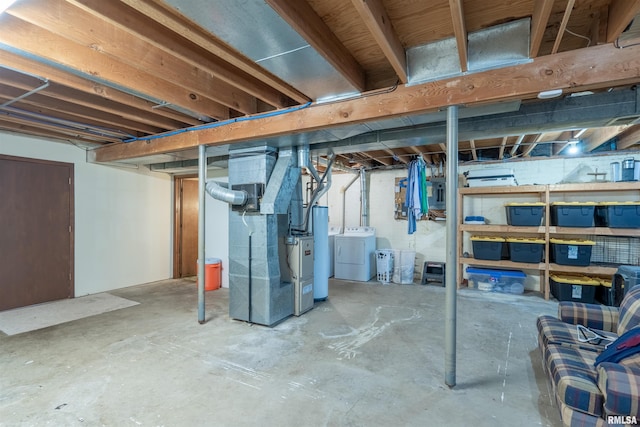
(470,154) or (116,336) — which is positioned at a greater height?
(470,154)

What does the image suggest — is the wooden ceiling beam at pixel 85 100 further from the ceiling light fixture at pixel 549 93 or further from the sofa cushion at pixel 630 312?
the sofa cushion at pixel 630 312

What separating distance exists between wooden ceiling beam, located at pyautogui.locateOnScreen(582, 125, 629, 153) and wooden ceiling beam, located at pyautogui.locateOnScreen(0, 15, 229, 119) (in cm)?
468

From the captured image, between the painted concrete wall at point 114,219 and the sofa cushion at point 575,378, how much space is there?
5795mm

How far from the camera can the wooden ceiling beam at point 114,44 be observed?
1724 millimetres

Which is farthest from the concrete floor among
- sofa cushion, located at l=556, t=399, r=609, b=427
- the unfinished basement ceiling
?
the unfinished basement ceiling

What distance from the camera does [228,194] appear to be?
11.3 ft

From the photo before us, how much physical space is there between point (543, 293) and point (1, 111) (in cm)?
746

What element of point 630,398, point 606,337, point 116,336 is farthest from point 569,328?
point 116,336

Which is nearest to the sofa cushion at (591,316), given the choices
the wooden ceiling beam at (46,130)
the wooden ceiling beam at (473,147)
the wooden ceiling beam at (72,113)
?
the wooden ceiling beam at (473,147)

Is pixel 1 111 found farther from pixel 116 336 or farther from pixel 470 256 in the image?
pixel 470 256

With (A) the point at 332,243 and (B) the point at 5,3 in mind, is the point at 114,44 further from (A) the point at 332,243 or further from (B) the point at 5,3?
(A) the point at 332,243

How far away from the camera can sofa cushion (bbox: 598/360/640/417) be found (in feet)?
4.63

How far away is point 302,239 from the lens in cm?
382

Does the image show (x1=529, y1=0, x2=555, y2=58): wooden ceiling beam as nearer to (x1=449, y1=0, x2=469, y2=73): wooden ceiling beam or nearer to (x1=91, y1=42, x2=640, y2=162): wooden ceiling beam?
(x1=91, y1=42, x2=640, y2=162): wooden ceiling beam
